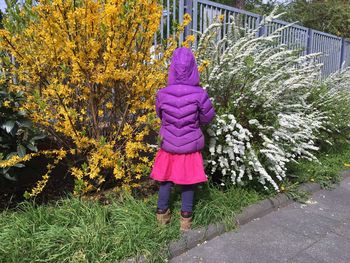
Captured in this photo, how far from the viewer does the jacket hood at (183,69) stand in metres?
3.22

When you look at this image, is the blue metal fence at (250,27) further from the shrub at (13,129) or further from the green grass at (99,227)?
the green grass at (99,227)

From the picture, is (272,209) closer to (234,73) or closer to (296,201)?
(296,201)

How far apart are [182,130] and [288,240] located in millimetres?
1546

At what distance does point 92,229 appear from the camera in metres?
3.06

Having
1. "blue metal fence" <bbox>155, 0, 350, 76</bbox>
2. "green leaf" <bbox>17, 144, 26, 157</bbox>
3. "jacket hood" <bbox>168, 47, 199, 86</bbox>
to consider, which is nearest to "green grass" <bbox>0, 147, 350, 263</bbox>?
"green leaf" <bbox>17, 144, 26, 157</bbox>

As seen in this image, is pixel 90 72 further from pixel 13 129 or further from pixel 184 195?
pixel 184 195

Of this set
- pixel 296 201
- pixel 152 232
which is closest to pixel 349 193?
pixel 296 201

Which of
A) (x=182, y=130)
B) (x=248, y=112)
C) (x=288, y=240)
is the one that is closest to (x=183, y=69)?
(x=182, y=130)

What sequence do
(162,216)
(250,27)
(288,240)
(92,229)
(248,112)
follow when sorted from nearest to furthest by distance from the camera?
1. (92,229)
2. (162,216)
3. (288,240)
4. (248,112)
5. (250,27)

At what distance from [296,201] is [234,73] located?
1887mm

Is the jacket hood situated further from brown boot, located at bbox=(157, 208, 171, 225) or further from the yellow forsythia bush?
brown boot, located at bbox=(157, 208, 171, 225)

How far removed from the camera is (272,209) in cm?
429

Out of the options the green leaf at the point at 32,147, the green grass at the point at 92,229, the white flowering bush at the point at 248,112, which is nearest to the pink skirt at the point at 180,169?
the green grass at the point at 92,229

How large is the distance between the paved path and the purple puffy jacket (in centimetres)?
96
